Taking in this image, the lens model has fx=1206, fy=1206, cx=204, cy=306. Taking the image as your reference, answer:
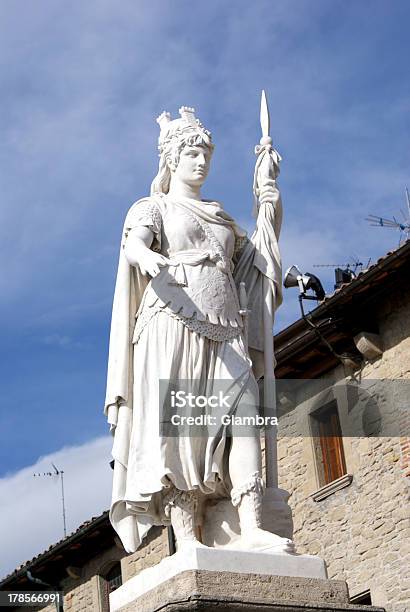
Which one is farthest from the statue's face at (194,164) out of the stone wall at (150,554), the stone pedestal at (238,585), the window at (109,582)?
the window at (109,582)

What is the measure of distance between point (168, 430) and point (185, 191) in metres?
1.63

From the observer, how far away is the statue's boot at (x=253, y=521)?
631 centimetres

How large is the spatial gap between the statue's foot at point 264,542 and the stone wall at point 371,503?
388 inches

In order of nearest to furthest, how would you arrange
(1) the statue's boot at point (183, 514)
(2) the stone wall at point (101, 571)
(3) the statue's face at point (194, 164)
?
1. (1) the statue's boot at point (183, 514)
2. (3) the statue's face at point (194, 164)
3. (2) the stone wall at point (101, 571)

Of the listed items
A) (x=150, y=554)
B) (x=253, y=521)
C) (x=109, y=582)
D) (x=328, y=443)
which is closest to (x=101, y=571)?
(x=109, y=582)

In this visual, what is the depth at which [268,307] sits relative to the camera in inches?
291

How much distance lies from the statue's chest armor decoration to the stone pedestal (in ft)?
4.70

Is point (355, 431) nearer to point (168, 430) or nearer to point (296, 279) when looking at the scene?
point (296, 279)

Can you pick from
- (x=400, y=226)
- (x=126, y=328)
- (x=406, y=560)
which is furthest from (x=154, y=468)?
(x=400, y=226)

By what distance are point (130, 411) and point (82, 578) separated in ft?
56.6

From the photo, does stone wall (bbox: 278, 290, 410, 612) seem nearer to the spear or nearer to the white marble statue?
the spear

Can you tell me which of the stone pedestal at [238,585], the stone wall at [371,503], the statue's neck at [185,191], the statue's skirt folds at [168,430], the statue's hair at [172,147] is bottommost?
the stone pedestal at [238,585]

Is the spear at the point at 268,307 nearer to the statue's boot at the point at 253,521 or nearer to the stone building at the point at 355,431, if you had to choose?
the statue's boot at the point at 253,521

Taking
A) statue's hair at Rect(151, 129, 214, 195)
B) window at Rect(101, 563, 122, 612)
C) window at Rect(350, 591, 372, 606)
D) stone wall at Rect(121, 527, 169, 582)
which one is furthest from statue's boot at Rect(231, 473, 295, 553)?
window at Rect(101, 563, 122, 612)
